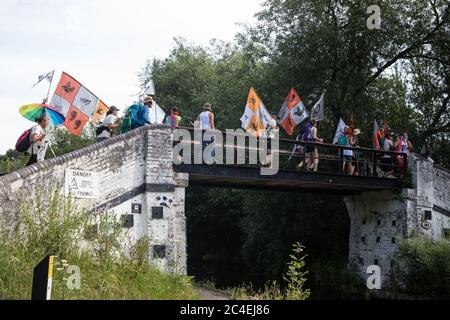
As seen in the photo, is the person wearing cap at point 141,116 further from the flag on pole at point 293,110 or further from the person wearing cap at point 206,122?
the flag on pole at point 293,110

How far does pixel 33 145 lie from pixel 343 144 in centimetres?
1051

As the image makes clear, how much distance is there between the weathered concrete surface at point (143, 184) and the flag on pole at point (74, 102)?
1.91m

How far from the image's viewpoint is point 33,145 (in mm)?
11891

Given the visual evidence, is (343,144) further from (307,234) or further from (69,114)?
(69,114)

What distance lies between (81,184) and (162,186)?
218 cm

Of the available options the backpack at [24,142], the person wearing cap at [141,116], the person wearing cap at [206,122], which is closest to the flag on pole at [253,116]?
the person wearing cap at [206,122]

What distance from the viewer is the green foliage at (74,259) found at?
913cm

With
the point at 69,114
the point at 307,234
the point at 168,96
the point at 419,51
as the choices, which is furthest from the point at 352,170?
the point at 168,96

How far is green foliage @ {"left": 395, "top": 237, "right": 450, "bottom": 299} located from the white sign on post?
10136 mm

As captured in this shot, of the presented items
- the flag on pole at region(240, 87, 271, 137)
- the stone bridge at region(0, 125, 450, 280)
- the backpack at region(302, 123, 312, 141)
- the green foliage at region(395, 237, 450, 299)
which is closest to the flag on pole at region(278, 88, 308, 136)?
the backpack at region(302, 123, 312, 141)

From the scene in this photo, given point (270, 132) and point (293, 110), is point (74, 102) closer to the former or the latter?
point (270, 132)

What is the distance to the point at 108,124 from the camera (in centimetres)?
1397

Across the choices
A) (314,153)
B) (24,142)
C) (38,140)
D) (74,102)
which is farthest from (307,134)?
(24,142)

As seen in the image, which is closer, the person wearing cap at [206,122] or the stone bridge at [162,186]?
the stone bridge at [162,186]
